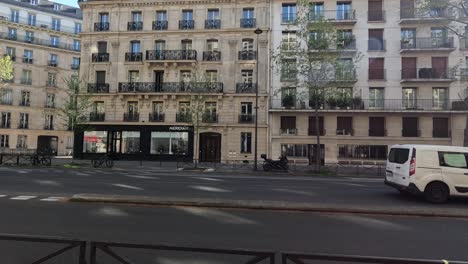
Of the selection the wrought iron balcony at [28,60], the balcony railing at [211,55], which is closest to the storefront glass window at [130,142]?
the balcony railing at [211,55]

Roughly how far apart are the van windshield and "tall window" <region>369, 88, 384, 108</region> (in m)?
23.2

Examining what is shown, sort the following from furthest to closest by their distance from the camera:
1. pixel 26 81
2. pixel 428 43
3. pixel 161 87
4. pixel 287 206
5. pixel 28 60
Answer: pixel 28 60 < pixel 26 81 < pixel 161 87 < pixel 428 43 < pixel 287 206

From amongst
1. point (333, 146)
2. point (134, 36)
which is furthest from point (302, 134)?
point (134, 36)

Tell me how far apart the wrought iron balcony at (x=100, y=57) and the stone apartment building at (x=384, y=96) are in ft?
57.1

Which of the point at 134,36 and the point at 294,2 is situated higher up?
the point at 294,2

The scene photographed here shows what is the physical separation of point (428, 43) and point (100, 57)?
32.0m

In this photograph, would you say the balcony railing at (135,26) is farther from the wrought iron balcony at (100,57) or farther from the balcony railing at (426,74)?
the balcony railing at (426,74)

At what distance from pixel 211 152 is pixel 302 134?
8879mm

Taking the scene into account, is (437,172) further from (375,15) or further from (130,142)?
(130,142)

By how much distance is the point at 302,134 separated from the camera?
116 feet

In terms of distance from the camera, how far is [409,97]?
3488 cm

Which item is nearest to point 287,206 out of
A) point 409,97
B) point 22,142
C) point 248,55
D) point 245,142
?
point 245,142

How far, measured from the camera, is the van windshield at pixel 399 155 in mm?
12117

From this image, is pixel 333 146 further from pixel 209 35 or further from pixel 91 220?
pixel 91 220
